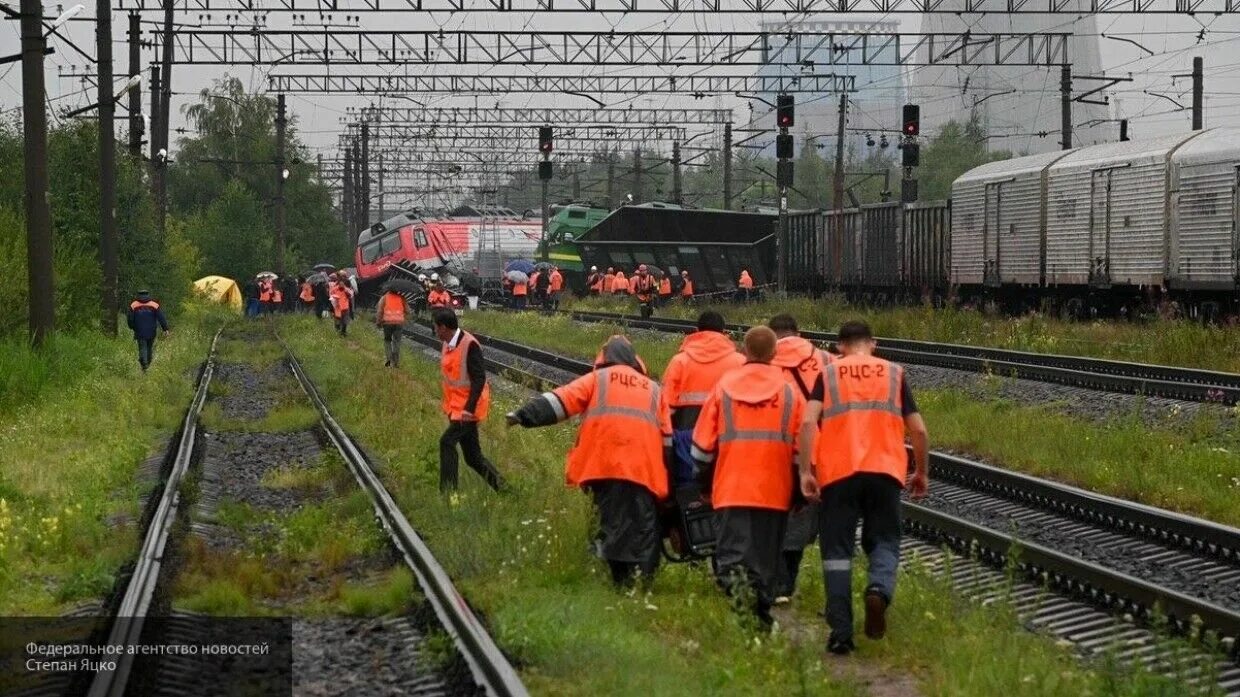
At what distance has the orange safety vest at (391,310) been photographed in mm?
29250

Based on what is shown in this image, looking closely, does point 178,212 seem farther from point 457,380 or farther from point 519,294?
point 457,380

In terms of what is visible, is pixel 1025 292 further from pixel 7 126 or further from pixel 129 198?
pixel 7 126

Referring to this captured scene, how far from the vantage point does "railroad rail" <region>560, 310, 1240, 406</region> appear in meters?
20.5

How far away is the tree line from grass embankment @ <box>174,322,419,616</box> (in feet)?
49.7

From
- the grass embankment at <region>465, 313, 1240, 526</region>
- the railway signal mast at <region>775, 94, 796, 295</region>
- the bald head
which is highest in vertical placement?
the railway signal mast at <region>775, 94, 796, 295</region>

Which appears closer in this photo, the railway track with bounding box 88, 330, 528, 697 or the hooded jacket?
the railway track with bounding box 88, 330, 528, 697

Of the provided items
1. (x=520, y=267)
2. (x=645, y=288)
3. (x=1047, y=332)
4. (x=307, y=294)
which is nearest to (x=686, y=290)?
(x=520, y=267)

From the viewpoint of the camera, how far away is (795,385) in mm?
9648

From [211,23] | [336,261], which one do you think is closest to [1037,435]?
[211,23]

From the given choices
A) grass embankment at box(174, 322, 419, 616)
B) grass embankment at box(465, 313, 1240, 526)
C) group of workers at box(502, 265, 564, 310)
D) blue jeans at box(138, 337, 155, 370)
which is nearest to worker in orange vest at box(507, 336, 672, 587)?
grass embankment at box(174, 322, 419, 616)

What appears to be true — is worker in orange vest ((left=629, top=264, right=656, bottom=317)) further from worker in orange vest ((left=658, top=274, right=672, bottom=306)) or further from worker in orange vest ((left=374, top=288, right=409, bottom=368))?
worker in orange vest ((left=374, top=288, right=409, bottom=368))

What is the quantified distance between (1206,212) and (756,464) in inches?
838

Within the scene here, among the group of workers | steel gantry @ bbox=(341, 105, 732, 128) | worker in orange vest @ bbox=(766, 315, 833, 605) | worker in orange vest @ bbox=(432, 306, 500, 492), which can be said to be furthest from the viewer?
A: steel gantry @ bbox=(341, 105, 732, 128)

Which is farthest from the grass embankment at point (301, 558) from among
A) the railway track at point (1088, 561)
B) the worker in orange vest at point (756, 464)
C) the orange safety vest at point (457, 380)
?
the railway track at point (1088, 561)
